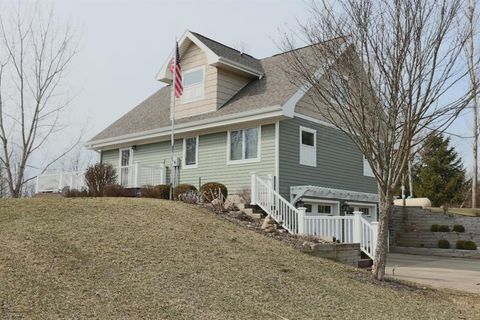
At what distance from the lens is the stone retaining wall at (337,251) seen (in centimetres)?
1033

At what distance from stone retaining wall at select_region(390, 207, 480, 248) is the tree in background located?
26.6ft

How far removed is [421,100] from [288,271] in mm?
4048

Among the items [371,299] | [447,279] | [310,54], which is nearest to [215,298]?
[371,299]

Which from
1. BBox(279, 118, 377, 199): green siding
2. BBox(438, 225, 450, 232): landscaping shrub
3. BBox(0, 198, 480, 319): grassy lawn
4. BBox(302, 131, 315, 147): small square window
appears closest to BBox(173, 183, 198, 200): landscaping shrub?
BBox(279, 118, 377, 199): green siding

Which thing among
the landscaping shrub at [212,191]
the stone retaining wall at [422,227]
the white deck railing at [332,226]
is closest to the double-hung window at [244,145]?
the landscaping shrub at [212,191]

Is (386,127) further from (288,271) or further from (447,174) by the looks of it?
(447,174)

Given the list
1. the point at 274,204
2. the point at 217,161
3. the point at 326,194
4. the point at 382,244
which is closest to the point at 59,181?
the point at 217,161

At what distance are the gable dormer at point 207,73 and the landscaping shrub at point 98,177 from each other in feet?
12.0

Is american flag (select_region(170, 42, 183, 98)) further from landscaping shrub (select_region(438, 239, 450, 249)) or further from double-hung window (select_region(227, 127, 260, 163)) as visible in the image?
landscaping shrub (select_region(438, 239, 450, 249))

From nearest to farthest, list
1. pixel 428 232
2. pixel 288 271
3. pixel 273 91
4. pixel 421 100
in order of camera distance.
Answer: pixel 288 271
pixel 421 100
pixel 273 91
pixel 428 232

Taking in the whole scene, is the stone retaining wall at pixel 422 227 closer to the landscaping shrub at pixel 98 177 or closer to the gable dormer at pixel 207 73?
the gable dormer at pixel 207 73

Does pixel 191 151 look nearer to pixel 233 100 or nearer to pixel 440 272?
pixel 233 100

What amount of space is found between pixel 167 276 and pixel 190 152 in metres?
11.7

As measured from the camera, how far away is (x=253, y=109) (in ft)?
50.8
